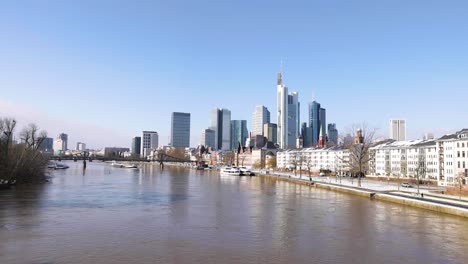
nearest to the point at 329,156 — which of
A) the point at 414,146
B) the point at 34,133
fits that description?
the point at 414,146

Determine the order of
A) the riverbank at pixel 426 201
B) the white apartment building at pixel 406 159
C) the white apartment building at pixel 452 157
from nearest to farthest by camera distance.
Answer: the riverbank at pixel 426 201, the white apartment building at pixel 452 157, the white apartment building at pixel 406 159

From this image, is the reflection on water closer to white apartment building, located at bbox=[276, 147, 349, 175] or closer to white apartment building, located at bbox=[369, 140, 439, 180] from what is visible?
white apartment building, located at bbox=[369, 140, 439, 180]

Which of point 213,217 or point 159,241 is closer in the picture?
point 159,241

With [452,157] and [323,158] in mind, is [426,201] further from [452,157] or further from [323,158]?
[323,158]

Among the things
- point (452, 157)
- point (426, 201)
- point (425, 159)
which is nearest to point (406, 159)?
point (425, 159)

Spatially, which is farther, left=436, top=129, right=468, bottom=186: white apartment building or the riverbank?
left=436, top=129, right=468, bottom=186: white apartment building

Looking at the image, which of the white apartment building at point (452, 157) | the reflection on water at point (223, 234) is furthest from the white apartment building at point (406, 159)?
the reflection on water at point (223, 234)

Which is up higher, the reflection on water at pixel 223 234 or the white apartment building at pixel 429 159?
the white apartment building at pixel 429 159

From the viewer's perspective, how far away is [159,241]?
2653cm

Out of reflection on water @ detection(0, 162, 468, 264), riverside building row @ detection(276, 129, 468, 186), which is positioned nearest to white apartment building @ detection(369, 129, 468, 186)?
riverside building row @ detection(276, 129, 468, 186)

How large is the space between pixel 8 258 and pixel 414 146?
102 m

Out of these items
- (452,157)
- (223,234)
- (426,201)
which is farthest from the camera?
(452,157)

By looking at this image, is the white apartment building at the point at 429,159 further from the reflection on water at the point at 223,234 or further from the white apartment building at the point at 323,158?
the reflection on water at the point at 223,234

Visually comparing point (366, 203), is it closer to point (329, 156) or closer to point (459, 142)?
point (459, 142)
